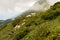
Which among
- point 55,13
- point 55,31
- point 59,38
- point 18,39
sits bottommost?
point 59,38

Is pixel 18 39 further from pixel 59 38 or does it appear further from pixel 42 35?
pixel 59 38

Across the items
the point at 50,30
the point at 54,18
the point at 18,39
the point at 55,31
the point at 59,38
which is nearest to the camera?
the point at 59,38

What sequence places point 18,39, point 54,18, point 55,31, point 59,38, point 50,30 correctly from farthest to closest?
point 54,18 → point 18,39 → point 50,30 → point 55,31 → point 59,38

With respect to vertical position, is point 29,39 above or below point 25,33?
below

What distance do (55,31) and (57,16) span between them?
49.8 ft

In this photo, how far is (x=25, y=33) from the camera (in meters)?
45.9

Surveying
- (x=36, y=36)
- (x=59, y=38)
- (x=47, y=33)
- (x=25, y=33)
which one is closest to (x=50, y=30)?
(x=47, y=33)

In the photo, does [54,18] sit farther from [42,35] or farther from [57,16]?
[42,35]

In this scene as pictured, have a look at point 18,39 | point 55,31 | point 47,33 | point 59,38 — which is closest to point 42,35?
point 47,33

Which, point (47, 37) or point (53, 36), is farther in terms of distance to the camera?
point (47, 37)

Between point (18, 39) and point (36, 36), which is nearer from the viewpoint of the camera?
point (36, 36)

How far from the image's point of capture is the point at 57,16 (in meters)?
49.3

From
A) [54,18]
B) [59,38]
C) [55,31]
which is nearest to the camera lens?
[59,38]

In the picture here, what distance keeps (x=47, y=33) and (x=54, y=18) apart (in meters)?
13.0
